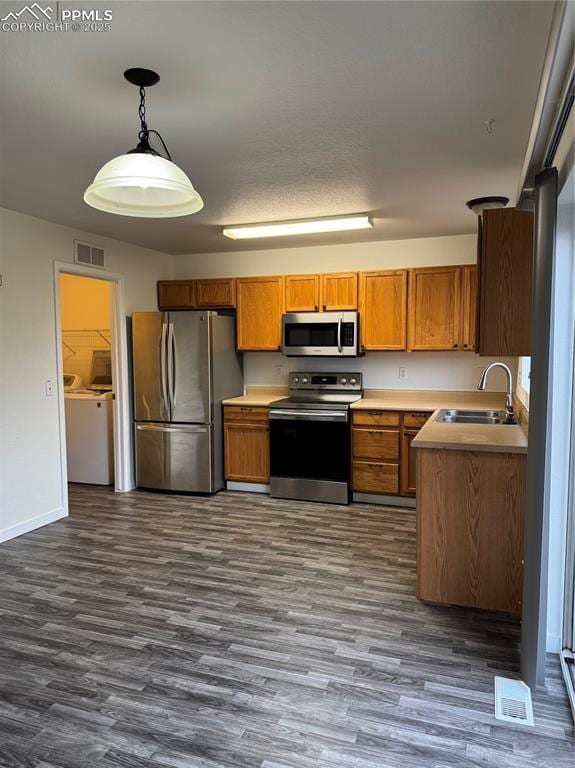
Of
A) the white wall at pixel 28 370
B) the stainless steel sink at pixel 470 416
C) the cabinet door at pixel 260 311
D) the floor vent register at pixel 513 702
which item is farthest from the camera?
the cabinet door at pixel 260 311

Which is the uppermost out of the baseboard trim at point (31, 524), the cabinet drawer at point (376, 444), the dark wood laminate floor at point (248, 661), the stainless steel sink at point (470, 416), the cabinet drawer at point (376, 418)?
the stainless steel sink at point (470, 416)

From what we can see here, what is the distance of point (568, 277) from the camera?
2.12 metres

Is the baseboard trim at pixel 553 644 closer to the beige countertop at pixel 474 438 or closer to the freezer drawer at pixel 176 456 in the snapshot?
the beige countertop at pixel 474 438

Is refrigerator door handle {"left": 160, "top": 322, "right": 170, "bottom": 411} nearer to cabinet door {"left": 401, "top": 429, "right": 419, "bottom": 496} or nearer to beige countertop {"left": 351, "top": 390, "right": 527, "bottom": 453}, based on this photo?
beige countertop {"left": 351, "top": 390, "right": 527, "bottom": 453}

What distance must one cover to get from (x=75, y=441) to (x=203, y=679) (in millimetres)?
3851

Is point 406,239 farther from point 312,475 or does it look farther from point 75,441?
point 75,441

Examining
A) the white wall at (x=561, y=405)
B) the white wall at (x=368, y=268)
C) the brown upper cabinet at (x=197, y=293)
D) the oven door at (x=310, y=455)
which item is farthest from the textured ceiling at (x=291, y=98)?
the oven door at (x=310, y=455)

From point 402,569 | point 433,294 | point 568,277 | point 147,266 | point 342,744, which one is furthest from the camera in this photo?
point 147,266

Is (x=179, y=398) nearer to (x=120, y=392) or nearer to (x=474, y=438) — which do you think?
(x=120, y=392)

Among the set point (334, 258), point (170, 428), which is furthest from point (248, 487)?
point (334, 258)

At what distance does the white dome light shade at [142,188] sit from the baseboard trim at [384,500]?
11.2 ft

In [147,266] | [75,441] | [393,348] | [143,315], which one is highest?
[147,266]

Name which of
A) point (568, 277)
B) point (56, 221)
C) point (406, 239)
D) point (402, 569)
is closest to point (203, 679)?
point (402, 569)
